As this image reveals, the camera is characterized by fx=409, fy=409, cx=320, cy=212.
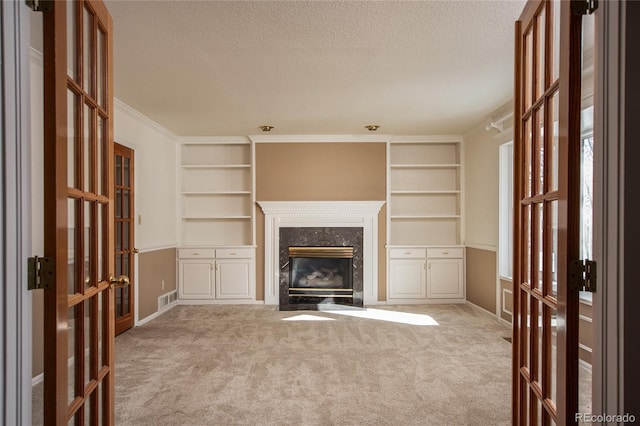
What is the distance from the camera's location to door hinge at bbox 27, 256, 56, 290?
114 centimetres

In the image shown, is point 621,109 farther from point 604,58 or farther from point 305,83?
point 305,83

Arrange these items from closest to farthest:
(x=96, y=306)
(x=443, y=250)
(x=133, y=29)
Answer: (x=96, y=306) < (x=133, y=29) < (x=443, y=250)

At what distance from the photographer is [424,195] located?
20.7 ft

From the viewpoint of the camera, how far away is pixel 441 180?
6262 mm

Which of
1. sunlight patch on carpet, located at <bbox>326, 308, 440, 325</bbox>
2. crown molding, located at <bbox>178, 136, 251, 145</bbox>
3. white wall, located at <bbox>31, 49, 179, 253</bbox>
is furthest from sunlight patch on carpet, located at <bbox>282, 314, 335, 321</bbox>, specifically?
crown molding, located at <bbox>178, 136, 251, 145</bbox>

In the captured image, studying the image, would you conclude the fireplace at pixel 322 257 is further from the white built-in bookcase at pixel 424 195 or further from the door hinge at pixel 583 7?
the door hinge at pixel 583 7

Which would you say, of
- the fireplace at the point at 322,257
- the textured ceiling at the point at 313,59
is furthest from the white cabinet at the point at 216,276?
the textured ceiling at the point at 313,59

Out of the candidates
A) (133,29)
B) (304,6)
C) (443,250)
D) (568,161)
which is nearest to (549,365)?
(568,161)

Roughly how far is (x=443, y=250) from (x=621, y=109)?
16.7ft

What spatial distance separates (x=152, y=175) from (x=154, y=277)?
1300 millimetres

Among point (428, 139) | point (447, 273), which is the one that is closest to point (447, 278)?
point (447, 273)

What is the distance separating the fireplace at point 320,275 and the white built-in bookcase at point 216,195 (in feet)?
2.91

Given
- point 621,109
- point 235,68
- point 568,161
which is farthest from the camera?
point 235,68
